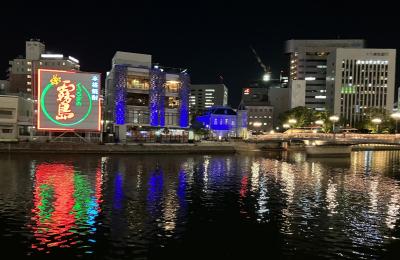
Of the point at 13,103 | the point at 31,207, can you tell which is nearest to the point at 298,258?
the point at 31,207

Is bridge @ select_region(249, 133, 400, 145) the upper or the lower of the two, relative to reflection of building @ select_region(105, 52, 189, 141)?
lower

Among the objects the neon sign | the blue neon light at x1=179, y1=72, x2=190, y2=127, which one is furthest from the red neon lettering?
the blue neon light at x1=179, y1=72, x2=190, y2=127

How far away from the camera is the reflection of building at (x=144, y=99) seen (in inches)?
4803

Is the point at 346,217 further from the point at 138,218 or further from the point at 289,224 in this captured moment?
the point at 138,218

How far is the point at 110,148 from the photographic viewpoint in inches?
4035

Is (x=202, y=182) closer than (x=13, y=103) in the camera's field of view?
Yes

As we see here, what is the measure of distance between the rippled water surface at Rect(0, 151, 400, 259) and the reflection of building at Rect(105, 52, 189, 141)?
197 feet


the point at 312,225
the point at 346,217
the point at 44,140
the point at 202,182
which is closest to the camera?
the point at 312,225

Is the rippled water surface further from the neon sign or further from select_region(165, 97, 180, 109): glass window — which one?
select_region(165, 97, 180, 109): glass window

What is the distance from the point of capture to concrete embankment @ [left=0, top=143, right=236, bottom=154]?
96438 millimetres

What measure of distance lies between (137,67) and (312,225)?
328 ft

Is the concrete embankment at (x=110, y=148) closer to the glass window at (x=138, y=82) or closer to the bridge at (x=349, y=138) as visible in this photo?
the glass window at (x=138, y=82)

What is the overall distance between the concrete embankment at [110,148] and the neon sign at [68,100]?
4694 millimetres

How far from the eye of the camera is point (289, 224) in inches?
1337
